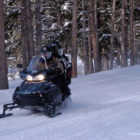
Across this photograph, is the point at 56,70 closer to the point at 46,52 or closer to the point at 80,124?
the point at 46,52

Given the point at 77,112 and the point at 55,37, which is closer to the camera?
the point at 77,112

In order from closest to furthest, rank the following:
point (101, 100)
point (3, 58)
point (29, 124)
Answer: point (29, 124) → point (101, 100) → point (3, 58)

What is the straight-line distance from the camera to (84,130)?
20.5ft

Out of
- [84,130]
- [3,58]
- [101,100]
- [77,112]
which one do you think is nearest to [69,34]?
[3,58]

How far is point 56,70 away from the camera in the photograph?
8.80m

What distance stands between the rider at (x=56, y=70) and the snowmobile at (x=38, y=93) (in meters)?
0.25

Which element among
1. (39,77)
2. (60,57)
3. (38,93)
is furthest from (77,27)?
(38,93)

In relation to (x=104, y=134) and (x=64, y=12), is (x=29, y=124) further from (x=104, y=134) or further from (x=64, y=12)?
(x=64, y=12)

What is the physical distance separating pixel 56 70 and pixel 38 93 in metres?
1.04

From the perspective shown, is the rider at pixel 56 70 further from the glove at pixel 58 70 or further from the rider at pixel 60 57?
the rider at pixel 60 57

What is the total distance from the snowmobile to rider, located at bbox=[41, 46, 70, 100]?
25 cm

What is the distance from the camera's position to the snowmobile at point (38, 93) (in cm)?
805

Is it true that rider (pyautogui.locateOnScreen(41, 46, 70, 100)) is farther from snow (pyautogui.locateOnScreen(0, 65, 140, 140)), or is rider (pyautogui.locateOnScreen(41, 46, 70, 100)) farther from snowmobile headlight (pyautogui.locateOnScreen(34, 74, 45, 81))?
snow (pyautogui.locateOnScreen(0, 65, 140, 140))

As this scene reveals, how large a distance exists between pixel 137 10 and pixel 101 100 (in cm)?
2337
